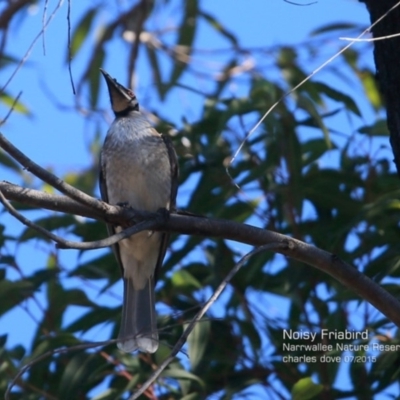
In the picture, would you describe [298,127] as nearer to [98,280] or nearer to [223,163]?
[223,163]

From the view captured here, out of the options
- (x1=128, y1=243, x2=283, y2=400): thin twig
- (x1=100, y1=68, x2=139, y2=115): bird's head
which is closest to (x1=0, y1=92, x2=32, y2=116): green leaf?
(x1=100, y1=68, x2=139, y2=115): bird's head

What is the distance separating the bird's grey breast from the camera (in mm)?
4273

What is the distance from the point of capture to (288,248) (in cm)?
254

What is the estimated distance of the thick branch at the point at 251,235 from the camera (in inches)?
98.2

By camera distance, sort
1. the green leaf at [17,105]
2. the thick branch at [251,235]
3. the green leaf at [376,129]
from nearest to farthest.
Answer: the thick branch at [251,235] < the green leaf at [376,129] < the green leaf at [17,105]

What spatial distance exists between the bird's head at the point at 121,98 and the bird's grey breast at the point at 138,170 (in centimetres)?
56

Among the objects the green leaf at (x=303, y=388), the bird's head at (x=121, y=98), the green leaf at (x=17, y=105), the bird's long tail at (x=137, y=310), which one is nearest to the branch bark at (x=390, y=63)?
the green leaf at (x=303, y=388)

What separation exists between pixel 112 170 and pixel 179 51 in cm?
211

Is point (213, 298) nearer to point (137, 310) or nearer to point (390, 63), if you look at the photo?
point (390, 63)

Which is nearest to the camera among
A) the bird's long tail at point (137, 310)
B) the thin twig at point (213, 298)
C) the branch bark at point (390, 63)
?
the thin twig at point (213, 298)

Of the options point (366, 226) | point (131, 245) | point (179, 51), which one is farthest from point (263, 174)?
point (179, 51)

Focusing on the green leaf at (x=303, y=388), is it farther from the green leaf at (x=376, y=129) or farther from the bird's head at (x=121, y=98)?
the bird's head at (x=121, y=98)

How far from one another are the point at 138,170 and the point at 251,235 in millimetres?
1757

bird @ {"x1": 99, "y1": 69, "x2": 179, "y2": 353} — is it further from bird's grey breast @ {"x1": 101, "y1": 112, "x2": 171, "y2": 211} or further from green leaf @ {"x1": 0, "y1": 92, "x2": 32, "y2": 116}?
green leaf @ {"x1": 0, "y1": 92, "x2": 32, "y2": 116}
